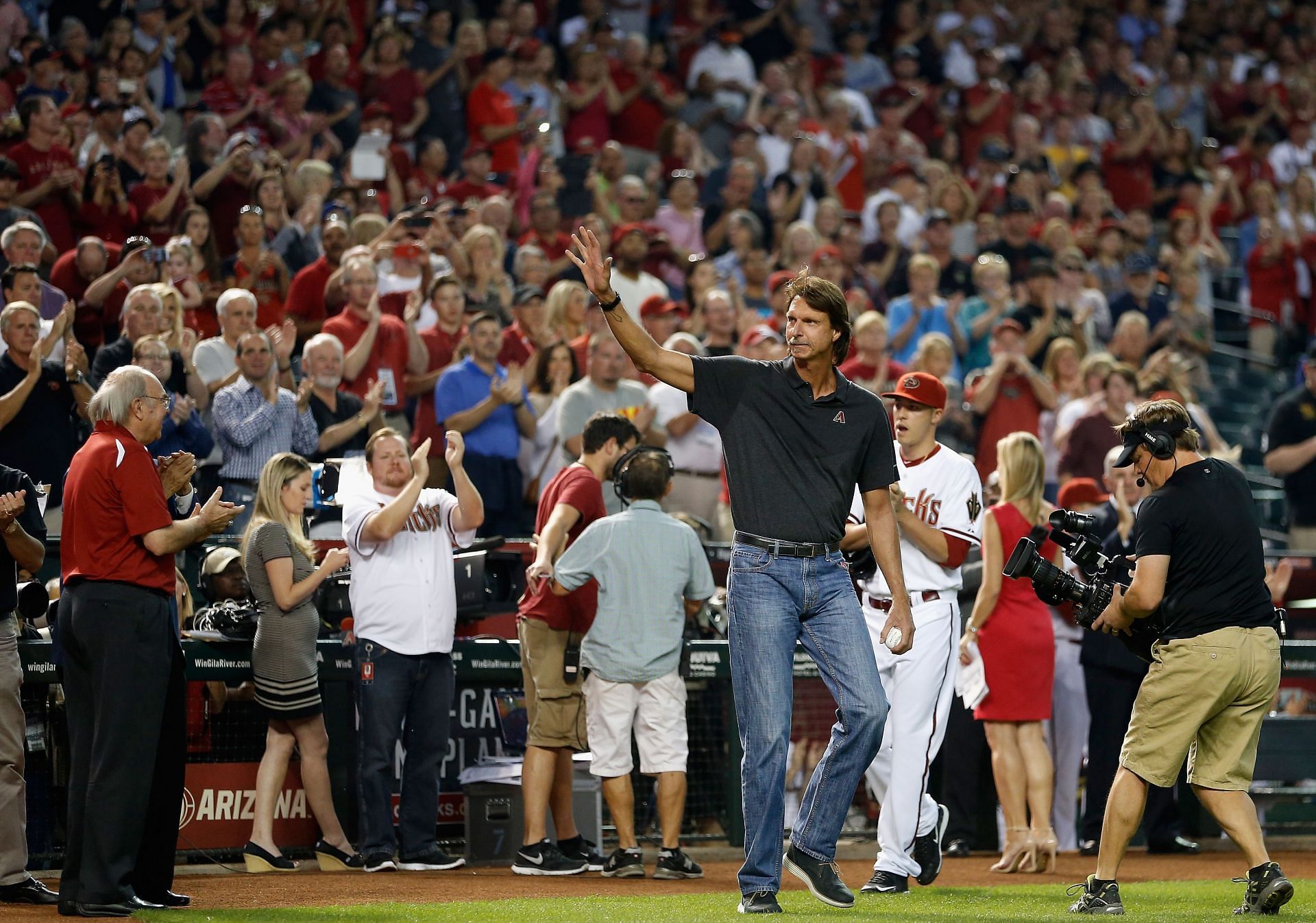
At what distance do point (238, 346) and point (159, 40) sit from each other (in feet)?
18.2

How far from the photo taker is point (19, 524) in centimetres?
733

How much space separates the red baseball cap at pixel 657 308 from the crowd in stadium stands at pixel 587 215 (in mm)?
29

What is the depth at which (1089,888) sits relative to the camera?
23.2 ft

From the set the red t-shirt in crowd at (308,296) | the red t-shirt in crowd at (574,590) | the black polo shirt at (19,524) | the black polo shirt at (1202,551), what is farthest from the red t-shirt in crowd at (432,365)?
the black polo shirt at (1202,551)

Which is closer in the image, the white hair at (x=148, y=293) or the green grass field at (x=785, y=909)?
the green grass field at (x=785, y=909)

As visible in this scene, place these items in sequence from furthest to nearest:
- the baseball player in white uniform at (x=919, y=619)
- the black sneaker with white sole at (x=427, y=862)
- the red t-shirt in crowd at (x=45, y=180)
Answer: the red t-shirt in crowd at (x=45, y=180)
the black sneaker with white sole at (x=427, y=862)
the baseball player in white uniform at (x=919, y=619)

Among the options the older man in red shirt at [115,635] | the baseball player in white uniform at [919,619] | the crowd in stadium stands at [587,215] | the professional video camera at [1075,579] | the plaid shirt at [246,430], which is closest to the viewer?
the older man in red shirt at [115,635]

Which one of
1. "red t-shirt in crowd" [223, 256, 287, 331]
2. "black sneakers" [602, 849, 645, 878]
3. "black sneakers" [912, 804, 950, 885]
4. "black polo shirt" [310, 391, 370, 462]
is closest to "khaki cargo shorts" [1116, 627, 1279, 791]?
"black sneakers" [912, 804, 950, 885]

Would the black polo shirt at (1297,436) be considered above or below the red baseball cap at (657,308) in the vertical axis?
below

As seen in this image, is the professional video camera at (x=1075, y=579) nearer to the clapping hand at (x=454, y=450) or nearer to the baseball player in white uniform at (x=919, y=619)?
the baseball player in white uniform at (x=919, y=619)

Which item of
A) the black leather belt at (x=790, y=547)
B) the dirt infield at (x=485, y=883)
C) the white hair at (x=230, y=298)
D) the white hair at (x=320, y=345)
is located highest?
the white hair at (x=230, y=298)

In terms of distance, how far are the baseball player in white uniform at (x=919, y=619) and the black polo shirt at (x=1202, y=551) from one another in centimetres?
111

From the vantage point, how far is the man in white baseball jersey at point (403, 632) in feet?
29.1

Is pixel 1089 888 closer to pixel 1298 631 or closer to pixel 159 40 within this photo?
pixel 1298 631
